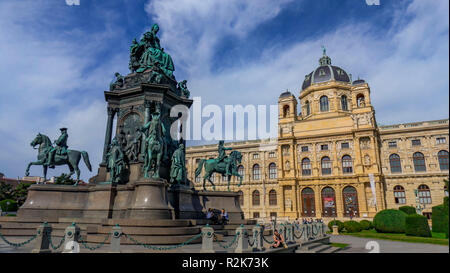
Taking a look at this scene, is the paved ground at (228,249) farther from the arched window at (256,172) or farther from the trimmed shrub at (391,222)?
the arched window at (256,172)

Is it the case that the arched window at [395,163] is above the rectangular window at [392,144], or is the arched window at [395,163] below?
below

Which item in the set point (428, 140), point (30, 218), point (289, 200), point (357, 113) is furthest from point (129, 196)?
point (428, 140)

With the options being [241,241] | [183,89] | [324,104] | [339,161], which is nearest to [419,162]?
[339,161]

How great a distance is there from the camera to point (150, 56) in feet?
52.2

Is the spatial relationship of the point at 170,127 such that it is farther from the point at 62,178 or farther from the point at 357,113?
the point at 357,113

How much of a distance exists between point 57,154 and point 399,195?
51.2 metres

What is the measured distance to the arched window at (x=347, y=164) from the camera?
50.4 meters

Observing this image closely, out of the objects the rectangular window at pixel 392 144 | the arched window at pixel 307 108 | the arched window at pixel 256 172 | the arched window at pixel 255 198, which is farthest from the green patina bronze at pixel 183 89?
the arched window at pixel 307 108

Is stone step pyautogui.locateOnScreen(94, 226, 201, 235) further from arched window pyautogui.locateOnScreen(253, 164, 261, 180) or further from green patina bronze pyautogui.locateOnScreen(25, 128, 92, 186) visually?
arched window pyautogui.locateOnScreen(253, 164, 261, 180)

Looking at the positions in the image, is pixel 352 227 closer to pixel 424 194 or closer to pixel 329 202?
pixel 329 202

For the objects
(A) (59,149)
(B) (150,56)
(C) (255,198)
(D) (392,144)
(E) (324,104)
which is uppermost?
(E) (324,104)

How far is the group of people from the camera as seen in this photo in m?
13.6

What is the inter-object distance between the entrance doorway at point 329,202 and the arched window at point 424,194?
13.4m

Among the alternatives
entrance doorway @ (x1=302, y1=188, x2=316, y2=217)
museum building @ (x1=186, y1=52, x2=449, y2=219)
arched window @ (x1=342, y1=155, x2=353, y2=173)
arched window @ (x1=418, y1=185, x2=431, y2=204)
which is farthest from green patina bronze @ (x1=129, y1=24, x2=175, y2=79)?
arched window @ (x1=418, y1=185, x2=431, y2=204)
